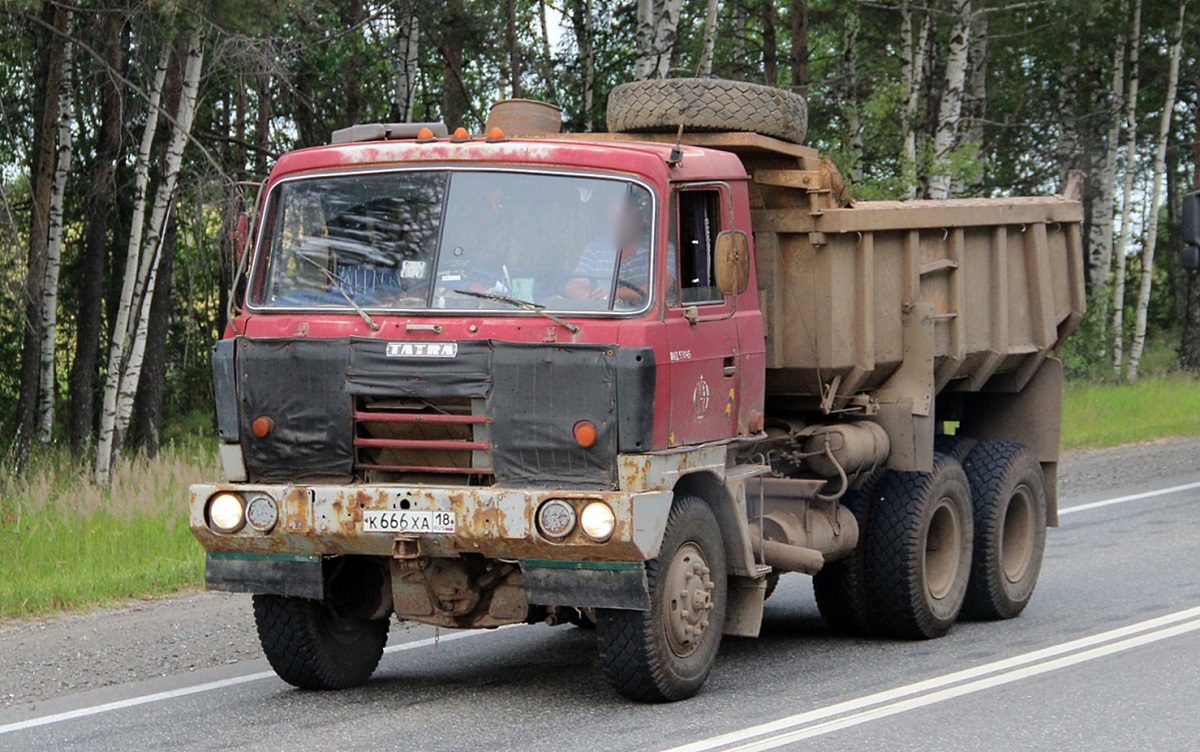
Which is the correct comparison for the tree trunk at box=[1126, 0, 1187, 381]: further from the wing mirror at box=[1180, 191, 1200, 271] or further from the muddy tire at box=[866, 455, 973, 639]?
the muddy tire at box=[866, 455, 973, 639]

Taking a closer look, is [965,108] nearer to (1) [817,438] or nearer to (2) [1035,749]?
(1) [817,438]

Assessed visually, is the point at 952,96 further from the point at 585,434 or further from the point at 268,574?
the point at 268,574

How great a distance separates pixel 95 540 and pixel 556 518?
5.97 m

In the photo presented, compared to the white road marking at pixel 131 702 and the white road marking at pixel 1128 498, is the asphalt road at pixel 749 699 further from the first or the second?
the white road marking at pixel 1128 498

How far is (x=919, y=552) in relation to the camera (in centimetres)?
933

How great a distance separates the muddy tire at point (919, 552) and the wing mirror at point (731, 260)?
7.58 ft

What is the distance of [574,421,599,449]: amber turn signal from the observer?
696cm

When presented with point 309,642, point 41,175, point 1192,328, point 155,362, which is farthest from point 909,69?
point 309,642

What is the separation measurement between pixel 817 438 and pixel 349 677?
284cm

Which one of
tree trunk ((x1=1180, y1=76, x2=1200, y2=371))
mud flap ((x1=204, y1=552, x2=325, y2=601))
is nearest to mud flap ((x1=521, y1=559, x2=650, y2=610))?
mud flap ((x1=204, y1=552, x2=325, y2=601))

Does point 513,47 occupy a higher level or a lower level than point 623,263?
higher

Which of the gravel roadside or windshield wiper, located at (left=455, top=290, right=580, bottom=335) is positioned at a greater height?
windshield wiper, located at (left=455, top=290, right=580, bottom=335)

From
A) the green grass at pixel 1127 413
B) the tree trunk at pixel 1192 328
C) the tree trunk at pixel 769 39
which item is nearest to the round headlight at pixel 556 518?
the green grass at pixel 1127 413

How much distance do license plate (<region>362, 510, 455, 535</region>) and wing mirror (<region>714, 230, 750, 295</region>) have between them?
1.61m
